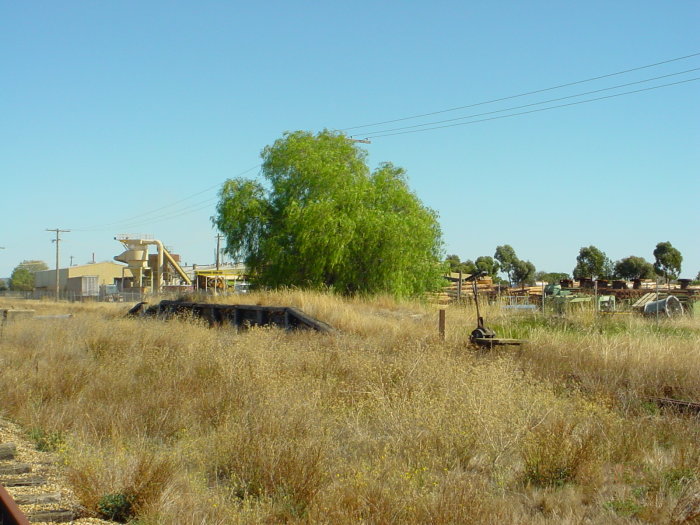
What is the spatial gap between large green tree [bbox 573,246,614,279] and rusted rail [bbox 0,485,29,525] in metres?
76.6

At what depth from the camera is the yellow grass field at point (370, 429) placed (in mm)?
6430

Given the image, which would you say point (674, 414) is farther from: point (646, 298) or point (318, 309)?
point (646, 298)

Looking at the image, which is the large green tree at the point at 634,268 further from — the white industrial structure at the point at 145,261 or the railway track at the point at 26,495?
the railway track at the point at 26,495

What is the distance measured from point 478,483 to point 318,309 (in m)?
15.2

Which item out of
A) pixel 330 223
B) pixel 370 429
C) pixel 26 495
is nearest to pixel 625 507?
pixel 370 429

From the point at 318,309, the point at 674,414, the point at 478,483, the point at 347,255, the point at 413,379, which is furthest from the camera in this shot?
the point at 347,255

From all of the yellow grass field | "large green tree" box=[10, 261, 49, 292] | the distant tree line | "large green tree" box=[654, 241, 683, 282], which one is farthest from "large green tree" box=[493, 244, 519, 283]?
"large green tree" box=[10, 261, 49, 292]

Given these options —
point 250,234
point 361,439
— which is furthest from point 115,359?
point 250,234

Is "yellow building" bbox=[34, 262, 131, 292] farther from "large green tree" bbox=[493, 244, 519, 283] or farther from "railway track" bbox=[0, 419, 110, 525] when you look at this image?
"railway track" bbox=[0, 419, 110, 525]

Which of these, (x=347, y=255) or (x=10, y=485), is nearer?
(x=10, y=485)

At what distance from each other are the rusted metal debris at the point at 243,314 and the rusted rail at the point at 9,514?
1285 cm

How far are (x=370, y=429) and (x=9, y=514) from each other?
5013 millimetres

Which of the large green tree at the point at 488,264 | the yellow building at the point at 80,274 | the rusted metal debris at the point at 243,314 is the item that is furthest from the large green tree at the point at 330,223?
the yellow building at the point at 80,274

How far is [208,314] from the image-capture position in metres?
26.9
